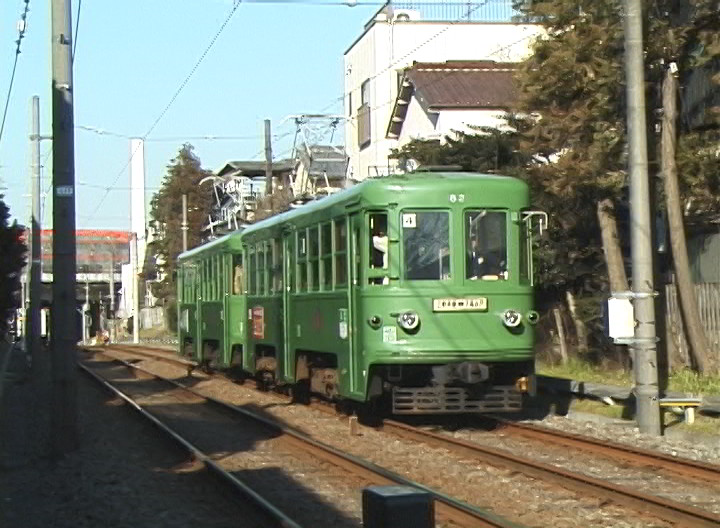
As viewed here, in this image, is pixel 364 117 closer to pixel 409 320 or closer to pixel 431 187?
pixel 431 187

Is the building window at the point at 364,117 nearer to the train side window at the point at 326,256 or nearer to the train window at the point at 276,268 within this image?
the train window at the point at 276,268

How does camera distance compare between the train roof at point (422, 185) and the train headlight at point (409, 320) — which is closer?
A: the train headlight at point (409, 320)

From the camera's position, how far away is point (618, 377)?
20047mm

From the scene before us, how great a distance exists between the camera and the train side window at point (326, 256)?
16.3m

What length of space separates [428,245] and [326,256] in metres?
1.94

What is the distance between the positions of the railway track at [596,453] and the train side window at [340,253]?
189 cm

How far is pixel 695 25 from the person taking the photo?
1892 cm

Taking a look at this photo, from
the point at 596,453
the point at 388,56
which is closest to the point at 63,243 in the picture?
the point at 596,453

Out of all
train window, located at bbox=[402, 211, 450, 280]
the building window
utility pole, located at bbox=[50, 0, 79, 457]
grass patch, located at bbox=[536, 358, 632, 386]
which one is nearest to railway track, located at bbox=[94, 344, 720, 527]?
train window, located at bbox=[402, 211, 450, 280]

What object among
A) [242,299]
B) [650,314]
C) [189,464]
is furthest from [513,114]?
[189,464]

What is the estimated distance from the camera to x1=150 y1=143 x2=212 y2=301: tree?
Result: 8381 centimetres

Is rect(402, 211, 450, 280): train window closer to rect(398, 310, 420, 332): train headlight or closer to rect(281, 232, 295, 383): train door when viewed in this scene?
rect(398, 310, 420, 332): train headlight

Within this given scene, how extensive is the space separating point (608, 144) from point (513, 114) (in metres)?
4.96

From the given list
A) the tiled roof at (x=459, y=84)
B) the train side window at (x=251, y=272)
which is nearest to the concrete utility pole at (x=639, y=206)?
the train side window at (x=251, y=272)
